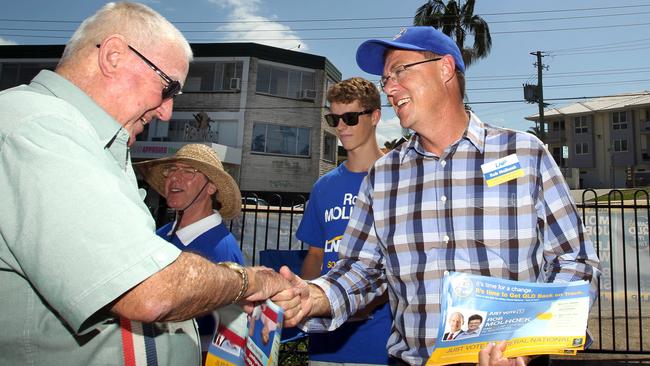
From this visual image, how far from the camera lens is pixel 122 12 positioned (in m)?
1.83

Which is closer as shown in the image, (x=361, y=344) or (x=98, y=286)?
(x=98, y=286)

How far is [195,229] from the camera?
3.51 m

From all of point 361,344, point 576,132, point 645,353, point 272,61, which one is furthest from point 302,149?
point 576,132

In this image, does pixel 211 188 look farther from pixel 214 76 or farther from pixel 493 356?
pixel 214 76

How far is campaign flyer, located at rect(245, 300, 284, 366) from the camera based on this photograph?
1.54 metres

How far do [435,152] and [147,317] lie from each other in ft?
5.69

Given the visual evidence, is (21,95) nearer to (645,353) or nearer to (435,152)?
(435,152)

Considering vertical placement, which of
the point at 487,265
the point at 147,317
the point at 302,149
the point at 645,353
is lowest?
the point at 645,353

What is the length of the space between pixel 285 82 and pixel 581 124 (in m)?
47.6

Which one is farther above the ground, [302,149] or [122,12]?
[302,149]

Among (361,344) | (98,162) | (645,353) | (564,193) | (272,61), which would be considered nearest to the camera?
(98,162)

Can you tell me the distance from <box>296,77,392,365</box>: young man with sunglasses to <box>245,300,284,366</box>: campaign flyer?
3.75ft

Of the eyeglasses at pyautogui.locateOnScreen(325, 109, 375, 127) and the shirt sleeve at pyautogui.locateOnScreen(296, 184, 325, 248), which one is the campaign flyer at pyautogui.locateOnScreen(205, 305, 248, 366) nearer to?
the shirt sleeve at pyautogui.locateOnScreen(296, 184, 325, 248)

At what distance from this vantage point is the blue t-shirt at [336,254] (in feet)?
9.39
